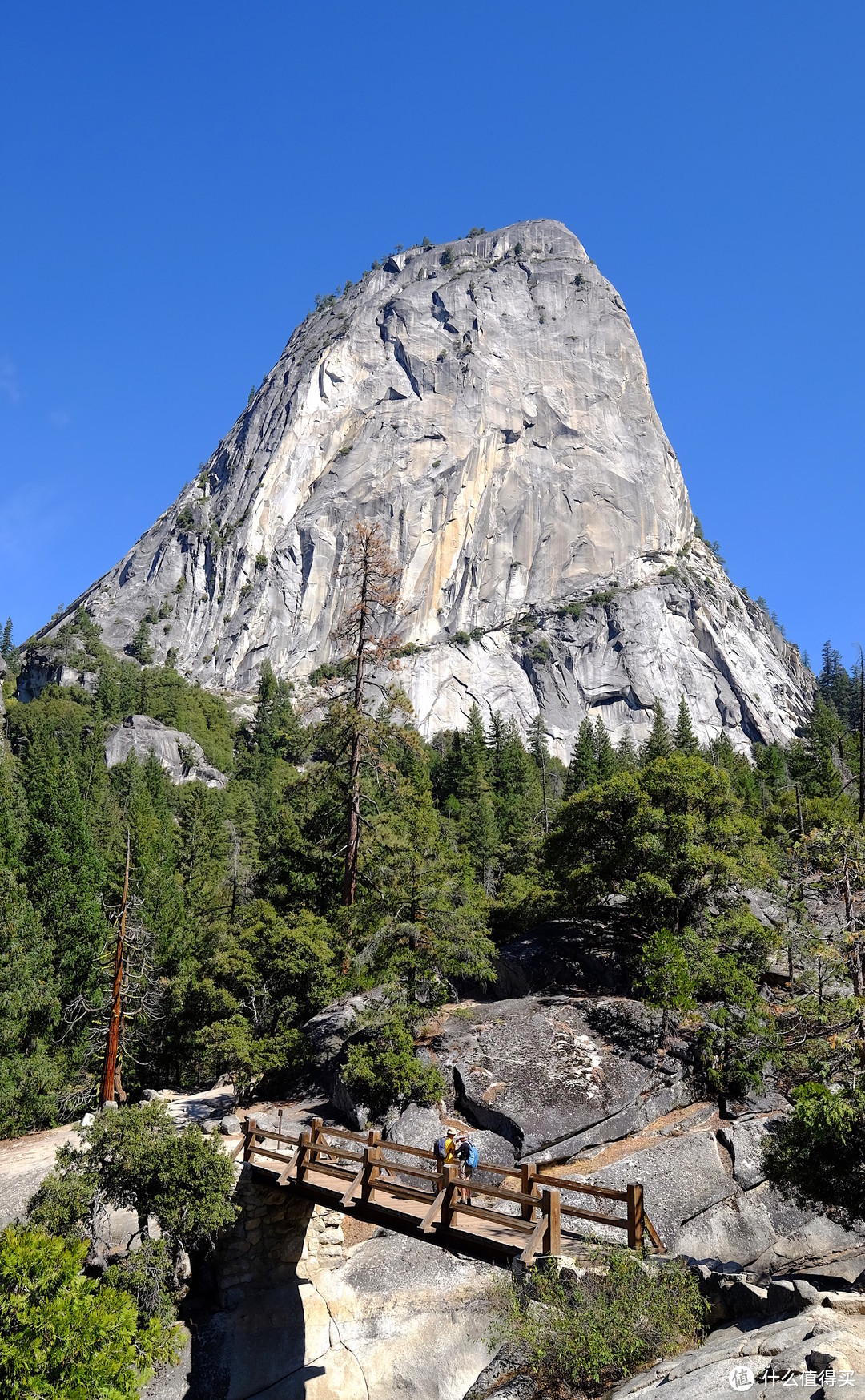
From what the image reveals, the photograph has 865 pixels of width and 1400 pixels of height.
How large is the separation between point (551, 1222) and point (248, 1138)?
712 cm

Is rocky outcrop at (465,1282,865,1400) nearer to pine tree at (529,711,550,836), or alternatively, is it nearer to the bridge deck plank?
the bridge deck plank

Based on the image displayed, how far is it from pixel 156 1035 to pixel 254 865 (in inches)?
438

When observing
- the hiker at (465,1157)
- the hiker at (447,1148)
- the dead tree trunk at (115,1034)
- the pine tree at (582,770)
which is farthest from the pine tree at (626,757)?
the hiker at (447,1148)

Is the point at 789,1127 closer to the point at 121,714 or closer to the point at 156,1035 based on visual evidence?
the point at 156,1035

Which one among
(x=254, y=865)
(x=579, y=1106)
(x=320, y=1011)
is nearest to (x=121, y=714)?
(x=254, y=865)

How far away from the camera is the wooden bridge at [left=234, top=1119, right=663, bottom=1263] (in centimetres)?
1135

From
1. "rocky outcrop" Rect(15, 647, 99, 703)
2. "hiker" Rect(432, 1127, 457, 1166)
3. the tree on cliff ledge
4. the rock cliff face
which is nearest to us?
"hiker" Rect(432, 1127, 457, 1166)

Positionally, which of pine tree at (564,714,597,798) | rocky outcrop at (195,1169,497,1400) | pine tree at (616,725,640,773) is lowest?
rocky outcrop at (195,1169,497,1400)

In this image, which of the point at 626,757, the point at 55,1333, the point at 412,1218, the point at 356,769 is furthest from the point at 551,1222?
the point at 626,757

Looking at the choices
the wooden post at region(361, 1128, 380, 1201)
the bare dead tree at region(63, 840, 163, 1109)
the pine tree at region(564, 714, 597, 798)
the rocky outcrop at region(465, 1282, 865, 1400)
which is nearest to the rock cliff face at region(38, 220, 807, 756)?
the pine tree at region(564, 714, 597, 798)

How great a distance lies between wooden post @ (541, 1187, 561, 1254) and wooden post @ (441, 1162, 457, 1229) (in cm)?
136

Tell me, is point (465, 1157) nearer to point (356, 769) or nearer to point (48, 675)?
point (356, 769)

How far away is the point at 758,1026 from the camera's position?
20.5 metres

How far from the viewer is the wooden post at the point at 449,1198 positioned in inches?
477
